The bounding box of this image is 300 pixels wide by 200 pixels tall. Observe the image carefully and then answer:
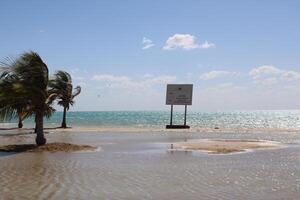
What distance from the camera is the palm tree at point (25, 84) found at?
21156mm

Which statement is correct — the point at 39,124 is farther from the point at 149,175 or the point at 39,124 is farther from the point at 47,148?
the point at 149,175

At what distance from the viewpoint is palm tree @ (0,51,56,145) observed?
833 inches

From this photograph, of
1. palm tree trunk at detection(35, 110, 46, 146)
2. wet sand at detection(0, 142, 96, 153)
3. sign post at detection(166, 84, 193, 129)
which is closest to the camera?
wet sand at detection(0, 142, 96, 153)

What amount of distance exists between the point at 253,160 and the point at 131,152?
565cm

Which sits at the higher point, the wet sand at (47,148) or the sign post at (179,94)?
the sign post at (179,94)

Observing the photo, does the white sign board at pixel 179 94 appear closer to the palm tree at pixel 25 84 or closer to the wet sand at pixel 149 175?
the palm tree at pixel 25 84

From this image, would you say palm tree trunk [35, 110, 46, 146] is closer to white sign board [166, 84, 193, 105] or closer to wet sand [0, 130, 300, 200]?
wet sand [0, 130, 300, 200]

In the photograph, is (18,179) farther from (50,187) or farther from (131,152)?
(131,152)

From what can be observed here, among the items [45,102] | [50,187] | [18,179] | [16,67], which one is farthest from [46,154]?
[50,187]

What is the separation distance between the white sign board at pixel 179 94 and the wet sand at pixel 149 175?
1126 inches

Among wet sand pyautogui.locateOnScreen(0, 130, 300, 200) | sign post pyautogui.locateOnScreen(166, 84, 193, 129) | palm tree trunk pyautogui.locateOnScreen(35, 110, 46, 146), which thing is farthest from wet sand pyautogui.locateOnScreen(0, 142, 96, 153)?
sign post pyautogui.locateOnScreen(166, 84, 193, 129)

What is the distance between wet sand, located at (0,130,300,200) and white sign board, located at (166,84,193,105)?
2859 centimetres

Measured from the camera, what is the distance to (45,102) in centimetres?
2180

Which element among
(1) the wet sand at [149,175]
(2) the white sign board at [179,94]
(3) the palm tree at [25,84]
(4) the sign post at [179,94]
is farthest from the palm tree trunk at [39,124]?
(2) the white sign board at [179,94]
